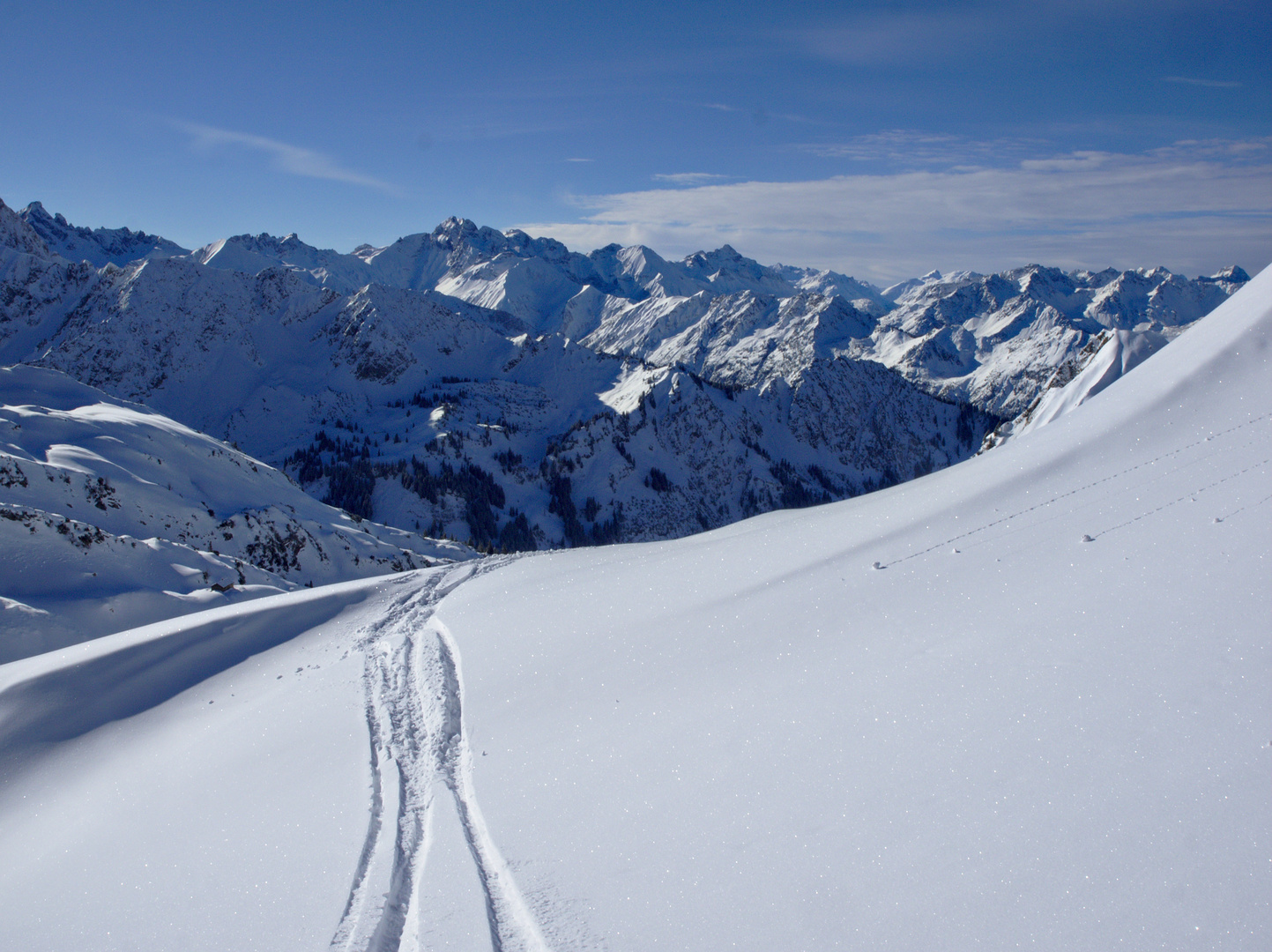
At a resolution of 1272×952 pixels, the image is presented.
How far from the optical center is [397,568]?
58500 mm

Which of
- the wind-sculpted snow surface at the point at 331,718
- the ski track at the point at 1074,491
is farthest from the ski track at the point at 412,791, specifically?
the ski track at the point at 1074,491

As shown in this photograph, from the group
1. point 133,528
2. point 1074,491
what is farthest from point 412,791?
point 133,528

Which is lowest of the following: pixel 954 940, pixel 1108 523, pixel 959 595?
pixel 954 940

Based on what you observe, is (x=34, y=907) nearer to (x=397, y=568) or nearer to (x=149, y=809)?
(x=149, y=809)

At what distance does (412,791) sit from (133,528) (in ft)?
138

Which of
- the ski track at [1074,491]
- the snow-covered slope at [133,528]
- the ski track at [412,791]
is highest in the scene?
the snow-covered slope at [133,528]

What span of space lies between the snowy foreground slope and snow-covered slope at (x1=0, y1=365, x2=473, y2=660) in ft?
36.7

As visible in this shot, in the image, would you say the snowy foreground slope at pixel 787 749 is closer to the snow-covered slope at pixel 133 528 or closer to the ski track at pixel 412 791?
the ski track at pixel 412 791

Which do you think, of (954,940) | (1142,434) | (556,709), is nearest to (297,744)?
(556,709)

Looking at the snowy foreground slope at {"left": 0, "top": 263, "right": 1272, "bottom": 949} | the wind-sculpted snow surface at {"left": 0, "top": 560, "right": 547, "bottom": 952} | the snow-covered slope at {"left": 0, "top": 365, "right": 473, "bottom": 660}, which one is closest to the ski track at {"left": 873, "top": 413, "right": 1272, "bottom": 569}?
the snowy foreground slope at {"left": 0, "top": 263, "right": 1272, "bottom": 949}

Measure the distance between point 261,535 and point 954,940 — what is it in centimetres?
5688

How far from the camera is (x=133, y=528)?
1692 inches

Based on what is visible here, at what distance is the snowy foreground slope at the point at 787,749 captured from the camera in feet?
24.2

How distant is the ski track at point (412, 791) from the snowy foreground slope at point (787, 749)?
0.22 feet
